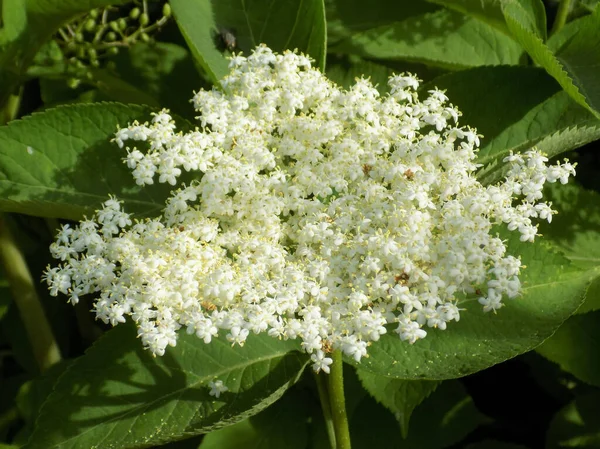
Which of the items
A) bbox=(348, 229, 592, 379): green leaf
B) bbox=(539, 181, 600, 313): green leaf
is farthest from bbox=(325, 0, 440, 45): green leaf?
bbox=(348, 229, 592, 379): green leaf

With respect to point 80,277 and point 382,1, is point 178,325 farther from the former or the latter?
point 382,1

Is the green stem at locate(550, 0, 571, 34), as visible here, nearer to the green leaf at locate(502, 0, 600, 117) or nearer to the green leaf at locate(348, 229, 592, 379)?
the green leaf at locate(502, 0, 600, 117)

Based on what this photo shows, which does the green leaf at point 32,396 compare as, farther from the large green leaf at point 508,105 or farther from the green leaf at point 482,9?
the green leaf at point 482,9

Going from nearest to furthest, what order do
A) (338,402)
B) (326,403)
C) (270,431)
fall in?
(338,402) → (326,403) → (270,431)

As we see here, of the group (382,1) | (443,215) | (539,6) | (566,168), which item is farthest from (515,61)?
(443,215)

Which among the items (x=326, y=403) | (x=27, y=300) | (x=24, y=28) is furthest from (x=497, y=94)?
(x=27, y=300)

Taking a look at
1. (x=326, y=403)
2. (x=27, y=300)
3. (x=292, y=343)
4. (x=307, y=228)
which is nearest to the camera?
(x=307, y=228)

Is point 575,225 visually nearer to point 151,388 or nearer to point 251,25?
point 251,25
